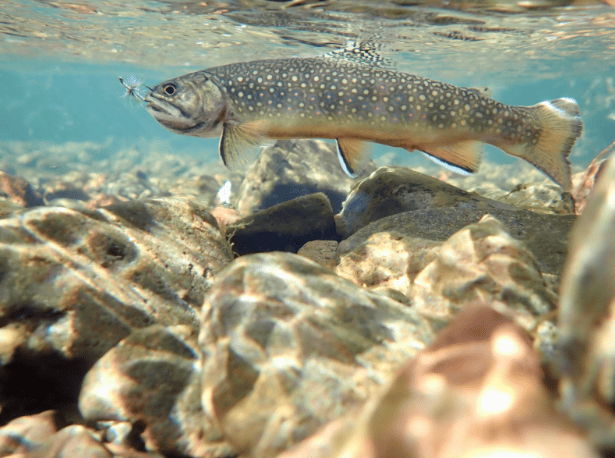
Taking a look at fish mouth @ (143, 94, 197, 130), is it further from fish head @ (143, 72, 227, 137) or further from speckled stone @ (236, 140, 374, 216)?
speckled stone @ (236, 140, 374, 216)

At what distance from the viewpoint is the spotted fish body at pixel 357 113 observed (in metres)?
4.65

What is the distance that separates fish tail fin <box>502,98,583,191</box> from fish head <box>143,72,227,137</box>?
13.7 feet

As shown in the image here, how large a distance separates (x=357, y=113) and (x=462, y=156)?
1535 millimetres

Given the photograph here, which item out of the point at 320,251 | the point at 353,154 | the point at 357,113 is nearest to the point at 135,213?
the point at 320,251

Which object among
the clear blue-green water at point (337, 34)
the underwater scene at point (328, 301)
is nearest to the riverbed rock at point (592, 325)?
the underwater scene at point (328, 301)

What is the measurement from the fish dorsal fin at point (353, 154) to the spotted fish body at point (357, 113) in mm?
14

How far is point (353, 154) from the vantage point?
4.91 meters

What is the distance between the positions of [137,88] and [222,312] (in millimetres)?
4167

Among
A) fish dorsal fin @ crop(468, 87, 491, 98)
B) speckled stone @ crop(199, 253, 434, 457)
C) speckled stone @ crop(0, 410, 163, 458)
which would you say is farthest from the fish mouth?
fish dorsal fin @ crop(468, 87, 491, 98)

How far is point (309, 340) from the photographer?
6.77 ft

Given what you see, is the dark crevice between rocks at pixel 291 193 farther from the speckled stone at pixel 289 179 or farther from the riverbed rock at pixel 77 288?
the riverbed rock at pixel 77 288

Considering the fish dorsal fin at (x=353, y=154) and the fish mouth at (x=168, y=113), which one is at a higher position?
the fish mouth at (x=168, y=113)

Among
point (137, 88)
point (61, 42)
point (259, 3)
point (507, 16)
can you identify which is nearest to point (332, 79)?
point (137, 88)

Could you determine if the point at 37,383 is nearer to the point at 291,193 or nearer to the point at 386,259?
the point at 386,259
